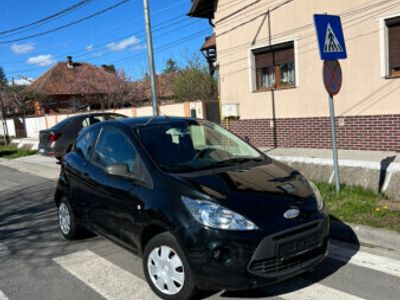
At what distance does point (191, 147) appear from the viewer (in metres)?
4.73

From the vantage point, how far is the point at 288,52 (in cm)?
1202

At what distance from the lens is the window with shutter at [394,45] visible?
9578mm

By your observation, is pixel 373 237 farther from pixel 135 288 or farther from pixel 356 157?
pixel 356 157

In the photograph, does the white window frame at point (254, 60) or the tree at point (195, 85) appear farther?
the tree at point (195, 85)

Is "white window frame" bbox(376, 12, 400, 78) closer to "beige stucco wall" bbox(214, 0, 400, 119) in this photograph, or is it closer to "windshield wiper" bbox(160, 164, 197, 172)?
"beige stucco wall" bbox(214, 0, 400, 119)

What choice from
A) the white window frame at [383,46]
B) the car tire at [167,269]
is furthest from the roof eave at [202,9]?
the car tire at [167,269]

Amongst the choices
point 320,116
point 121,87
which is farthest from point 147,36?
point 121,87

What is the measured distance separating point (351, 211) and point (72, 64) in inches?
1934

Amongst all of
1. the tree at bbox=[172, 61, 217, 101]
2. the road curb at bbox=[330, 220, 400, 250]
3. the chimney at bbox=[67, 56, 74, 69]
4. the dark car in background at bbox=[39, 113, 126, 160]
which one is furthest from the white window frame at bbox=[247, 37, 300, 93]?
the chimney at bbox=[67, 56, 74, 69]

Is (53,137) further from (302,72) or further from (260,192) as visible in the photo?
(260,192)

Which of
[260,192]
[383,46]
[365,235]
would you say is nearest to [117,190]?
[260,192]

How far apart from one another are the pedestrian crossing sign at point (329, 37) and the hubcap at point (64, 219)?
421 cm

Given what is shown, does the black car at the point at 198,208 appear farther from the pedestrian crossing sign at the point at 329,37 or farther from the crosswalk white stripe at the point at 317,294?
the pedestrian crossing sign at the point at 329,37

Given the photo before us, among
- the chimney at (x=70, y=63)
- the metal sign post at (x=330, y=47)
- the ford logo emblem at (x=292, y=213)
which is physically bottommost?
the ford logo emblem at (x=292, y=213)
